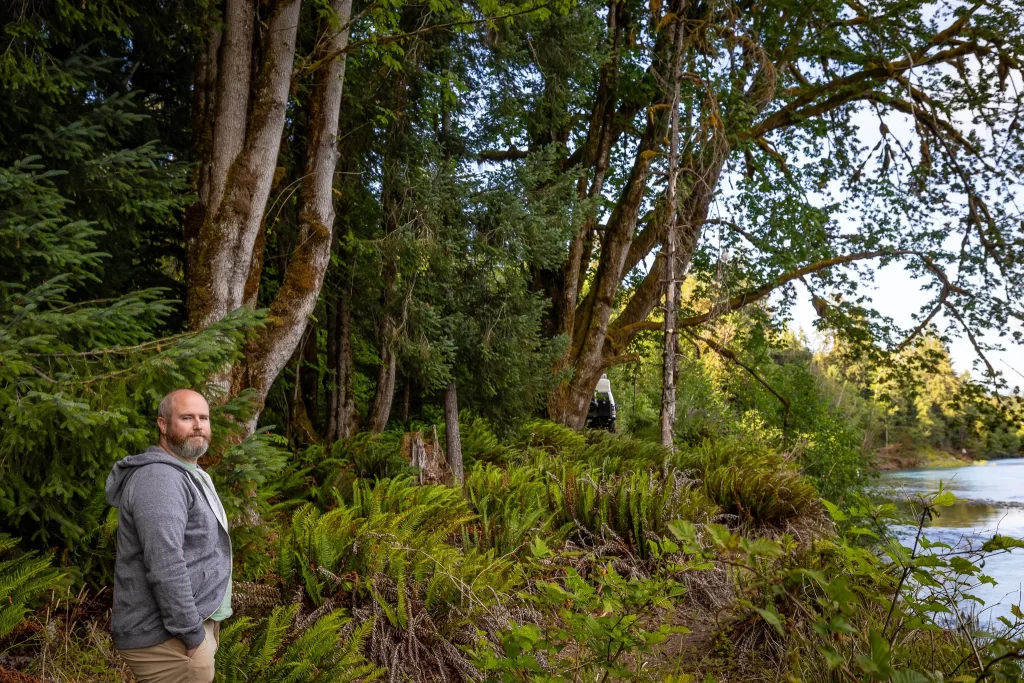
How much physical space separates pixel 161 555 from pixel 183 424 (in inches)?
19.0

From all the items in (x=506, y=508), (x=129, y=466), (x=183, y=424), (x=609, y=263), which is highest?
(x=609, y=263)

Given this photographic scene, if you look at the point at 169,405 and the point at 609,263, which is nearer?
the point at 169,405


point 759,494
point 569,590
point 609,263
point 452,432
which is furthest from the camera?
point 609,263

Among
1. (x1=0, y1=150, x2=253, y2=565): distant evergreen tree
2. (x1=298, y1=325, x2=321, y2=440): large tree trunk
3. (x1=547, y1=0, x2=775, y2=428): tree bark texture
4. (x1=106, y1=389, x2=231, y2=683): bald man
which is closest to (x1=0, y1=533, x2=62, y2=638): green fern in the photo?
(x1=0, y1=150, x2=253, y2=565): distant evergreen tree

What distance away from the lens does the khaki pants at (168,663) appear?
252cm

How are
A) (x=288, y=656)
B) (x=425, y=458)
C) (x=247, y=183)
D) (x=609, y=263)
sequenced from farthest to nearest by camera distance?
(x=609, y=263) < (x=425, y=458) < (x=247, y=183) < (x=288, y=656)

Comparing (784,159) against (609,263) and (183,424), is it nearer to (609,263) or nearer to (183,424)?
(609,263)

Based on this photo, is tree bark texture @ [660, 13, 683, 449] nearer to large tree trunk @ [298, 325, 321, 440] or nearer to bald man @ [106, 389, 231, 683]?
large tree trunk @ [298, 325, 321, 440]

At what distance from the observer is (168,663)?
2.55 m

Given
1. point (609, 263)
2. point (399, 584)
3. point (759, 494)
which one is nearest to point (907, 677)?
point (399, 584)

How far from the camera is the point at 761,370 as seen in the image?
12438mm

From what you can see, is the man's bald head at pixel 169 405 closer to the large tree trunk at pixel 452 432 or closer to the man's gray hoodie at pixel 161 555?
the man's gray hoodie at pixel 161 555

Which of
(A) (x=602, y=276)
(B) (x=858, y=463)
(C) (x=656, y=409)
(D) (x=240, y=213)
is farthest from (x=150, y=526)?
(C) (x=656, y=409)

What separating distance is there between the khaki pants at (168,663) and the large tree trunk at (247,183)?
3.20 meters
